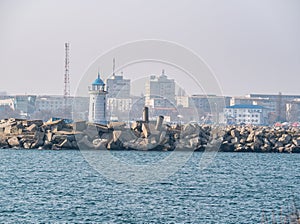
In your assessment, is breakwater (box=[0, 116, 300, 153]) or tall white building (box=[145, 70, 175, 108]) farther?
tall white building (box=[145, 70, 175, 108])

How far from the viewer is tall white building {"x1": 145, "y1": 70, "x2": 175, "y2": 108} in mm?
163625

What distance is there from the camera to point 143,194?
117ft

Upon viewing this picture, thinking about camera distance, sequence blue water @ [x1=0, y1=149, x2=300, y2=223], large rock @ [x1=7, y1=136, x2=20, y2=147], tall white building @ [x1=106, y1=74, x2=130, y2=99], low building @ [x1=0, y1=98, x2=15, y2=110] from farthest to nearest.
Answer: low building @ [x1=0, y1=98, x2=15, y2=110] < tall white building @ [x1=106, y1=74, x2=130, y2=99] < large rock @ [x1=7, y1=136, x2=20, y2=147] < blue water @ [x1=0, y1=149, x2=300, y2=223]

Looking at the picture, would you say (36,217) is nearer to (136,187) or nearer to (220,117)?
(136,187)

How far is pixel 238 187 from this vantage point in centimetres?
3969

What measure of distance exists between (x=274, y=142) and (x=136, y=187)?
30585 mm

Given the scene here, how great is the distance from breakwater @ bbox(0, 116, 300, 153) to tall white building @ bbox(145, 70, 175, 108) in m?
90.5

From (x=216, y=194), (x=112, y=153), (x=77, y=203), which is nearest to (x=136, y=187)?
(x=216, y=194)

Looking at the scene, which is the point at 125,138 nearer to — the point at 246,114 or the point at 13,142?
the point at 13,142

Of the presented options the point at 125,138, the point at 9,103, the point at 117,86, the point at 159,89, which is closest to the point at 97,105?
the point at 125,138

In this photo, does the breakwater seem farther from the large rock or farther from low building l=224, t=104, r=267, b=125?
low building l=224, t=104, r=267, b=125

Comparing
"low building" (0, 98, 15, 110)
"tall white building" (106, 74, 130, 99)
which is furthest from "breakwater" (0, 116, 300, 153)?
"low building" (0, 98, 15, 110)

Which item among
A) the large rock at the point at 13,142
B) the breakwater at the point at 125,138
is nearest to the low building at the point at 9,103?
the breakwater at the point at 125,138

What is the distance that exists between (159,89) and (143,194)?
130 meters
